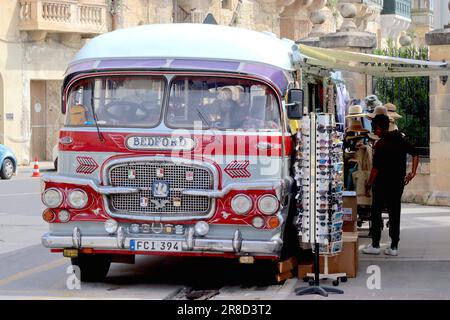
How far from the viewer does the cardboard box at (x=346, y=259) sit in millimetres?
12844

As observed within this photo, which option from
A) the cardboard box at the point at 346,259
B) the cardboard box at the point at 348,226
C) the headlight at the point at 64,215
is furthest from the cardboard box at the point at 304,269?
the headlight at the point at 64,215

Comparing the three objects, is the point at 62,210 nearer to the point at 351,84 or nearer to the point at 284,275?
the point at 284,275

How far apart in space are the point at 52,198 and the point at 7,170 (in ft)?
68.3

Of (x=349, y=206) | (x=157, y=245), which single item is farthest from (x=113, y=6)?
(x=157, y=245)

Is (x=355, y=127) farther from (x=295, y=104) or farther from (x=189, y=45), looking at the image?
(x=189, y=45)

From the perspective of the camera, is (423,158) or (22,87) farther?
(22,87)

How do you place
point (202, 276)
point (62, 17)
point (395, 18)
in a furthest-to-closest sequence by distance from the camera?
point (395, 18) → point (62, 17) → point (202, 276)

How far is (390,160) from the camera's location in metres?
14.4

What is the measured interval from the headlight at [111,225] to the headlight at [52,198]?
556 millimetres

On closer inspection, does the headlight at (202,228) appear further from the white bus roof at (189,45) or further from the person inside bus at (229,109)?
the white bus roof at (189,45)

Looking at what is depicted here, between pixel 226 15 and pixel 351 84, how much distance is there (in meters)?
26.8

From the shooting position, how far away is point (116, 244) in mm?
→ 12031
